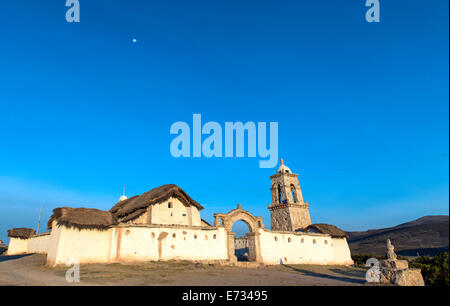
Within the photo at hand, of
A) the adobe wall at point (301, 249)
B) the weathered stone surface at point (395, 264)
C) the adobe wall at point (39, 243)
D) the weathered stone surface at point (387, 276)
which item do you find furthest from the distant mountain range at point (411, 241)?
the adobe wall at point (39, 243)

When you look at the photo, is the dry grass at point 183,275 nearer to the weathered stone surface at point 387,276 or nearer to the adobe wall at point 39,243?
the weathered stone surface at point 387,276

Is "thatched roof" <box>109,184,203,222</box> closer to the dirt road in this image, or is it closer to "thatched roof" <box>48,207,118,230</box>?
"thatched roof" <box>48,207,118,230</box>

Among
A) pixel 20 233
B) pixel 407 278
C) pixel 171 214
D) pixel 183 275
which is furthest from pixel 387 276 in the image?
pixel 20 233

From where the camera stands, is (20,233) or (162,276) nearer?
(162,276)

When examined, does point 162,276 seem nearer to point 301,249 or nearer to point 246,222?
point 246,222

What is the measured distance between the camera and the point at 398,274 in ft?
39.8

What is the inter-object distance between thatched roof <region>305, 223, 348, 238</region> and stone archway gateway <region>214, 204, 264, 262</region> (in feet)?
33.7

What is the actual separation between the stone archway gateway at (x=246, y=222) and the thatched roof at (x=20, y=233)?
28861mm

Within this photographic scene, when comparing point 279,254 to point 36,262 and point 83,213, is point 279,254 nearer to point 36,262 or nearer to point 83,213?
point 83,213

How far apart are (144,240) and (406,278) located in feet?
56.5

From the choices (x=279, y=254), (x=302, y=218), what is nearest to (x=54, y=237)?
(x=279, y=254)

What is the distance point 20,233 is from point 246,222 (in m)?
31.9

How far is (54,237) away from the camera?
19.7 metres

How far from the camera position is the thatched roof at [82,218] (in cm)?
1909
